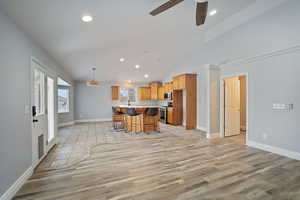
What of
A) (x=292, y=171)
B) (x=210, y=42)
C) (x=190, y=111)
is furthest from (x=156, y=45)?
(x=292, y=171)

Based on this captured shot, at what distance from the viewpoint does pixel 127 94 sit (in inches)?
365

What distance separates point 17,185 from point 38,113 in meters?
1.49

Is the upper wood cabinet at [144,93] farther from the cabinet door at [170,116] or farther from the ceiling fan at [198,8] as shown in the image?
the ceiling fan at [198,8]

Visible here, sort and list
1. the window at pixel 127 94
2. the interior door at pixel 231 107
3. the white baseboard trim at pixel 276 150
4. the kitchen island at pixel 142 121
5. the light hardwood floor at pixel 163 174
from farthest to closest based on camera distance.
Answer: the window at pixel 127 94
the kitchen island at pixel 142 121
the interior door at pixel 231 107
the white baseboard trim at pixel 276 150
the light hardwood floor at pixel 163 174

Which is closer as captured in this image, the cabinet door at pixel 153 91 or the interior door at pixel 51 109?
the interior door at pixel 51 109

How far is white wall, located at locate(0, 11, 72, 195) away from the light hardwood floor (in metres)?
0.41

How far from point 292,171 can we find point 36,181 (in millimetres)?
4389

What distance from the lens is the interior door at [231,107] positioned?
15.9ft

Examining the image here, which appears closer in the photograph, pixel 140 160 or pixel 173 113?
pixel 140 160

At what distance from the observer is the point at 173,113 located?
23.0ft

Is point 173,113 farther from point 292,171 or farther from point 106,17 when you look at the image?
point 106,17

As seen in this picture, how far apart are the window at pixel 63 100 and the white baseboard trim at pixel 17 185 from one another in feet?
17.5

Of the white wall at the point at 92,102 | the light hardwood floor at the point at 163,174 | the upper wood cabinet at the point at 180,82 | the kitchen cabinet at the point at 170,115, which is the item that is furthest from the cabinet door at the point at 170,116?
the white wall at the point at 92,102

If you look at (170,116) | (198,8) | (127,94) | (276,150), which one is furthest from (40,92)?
(127,94)
